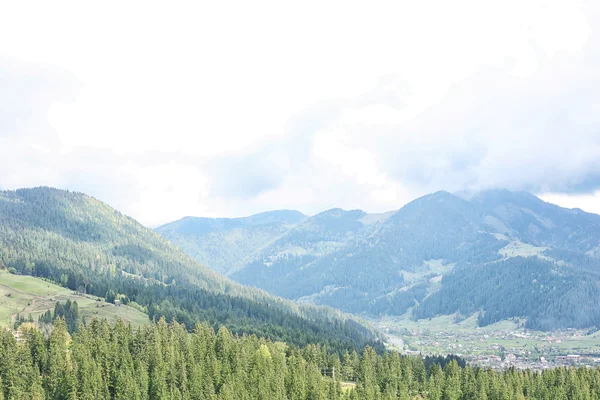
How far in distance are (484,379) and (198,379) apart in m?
83.4

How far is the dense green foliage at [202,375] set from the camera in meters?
131

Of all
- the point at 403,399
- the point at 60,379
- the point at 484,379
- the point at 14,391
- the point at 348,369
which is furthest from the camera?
the point at 348,369

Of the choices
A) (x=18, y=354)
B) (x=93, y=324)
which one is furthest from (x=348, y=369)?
(x=18, y=354)

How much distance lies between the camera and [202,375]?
143 metres

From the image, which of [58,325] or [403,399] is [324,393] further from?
[58,325]

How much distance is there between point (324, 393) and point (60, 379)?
6375cm

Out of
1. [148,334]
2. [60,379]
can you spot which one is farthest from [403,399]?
[60,379]

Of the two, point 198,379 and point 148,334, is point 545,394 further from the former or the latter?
point 148,334

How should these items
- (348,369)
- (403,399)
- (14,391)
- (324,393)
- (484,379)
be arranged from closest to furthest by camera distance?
(14,391) < (324,393) < (403,399) < (484,379) < (348,369)

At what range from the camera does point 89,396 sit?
126 meters

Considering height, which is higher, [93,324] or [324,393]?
[93,324]

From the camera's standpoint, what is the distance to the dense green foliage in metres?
131

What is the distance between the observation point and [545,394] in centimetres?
16238

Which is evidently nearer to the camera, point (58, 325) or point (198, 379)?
point (198, 379)
